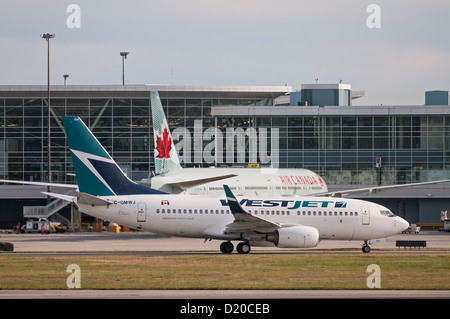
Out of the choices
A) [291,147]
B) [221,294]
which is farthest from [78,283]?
[291,147]

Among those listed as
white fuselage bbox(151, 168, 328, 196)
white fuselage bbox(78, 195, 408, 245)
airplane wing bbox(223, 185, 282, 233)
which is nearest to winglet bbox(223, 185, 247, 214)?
airplane wing bbox(223, 185, 282, 233)

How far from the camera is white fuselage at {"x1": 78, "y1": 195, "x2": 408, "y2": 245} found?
4409 cm

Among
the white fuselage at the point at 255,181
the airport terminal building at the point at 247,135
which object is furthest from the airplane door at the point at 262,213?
the airport terminal building at the point at 247,135

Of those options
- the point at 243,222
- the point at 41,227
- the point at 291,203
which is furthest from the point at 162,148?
the point at 243,222

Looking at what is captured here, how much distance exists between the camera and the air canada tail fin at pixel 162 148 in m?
63.1

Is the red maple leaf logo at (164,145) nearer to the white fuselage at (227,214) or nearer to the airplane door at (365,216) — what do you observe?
the white fuselage at (227,214)

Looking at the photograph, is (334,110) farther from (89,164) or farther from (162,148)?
(89,164)

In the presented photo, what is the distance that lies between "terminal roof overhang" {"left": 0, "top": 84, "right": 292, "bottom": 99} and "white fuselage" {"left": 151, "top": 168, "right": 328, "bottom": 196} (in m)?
32.1

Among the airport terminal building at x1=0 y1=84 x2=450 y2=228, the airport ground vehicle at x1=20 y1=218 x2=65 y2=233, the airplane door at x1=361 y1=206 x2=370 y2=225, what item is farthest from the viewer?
the airport terminal building at x1=0 y1=84 x2=450 y2=228

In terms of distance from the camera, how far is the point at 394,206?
89625 mm

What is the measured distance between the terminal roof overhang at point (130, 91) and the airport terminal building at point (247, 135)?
12cm

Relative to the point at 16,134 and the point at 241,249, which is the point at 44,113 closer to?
the point at 16,134

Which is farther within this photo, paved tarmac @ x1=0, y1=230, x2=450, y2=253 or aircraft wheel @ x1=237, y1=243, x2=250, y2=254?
paved tarmac @ x1=0, y1=230, x2=450, y2=253

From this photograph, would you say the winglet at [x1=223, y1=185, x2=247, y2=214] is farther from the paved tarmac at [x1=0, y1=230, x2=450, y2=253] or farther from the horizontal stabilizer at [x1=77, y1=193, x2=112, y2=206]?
the horizontal stabilizer at [x1=77, y1=193, x2=112, y2=206]
